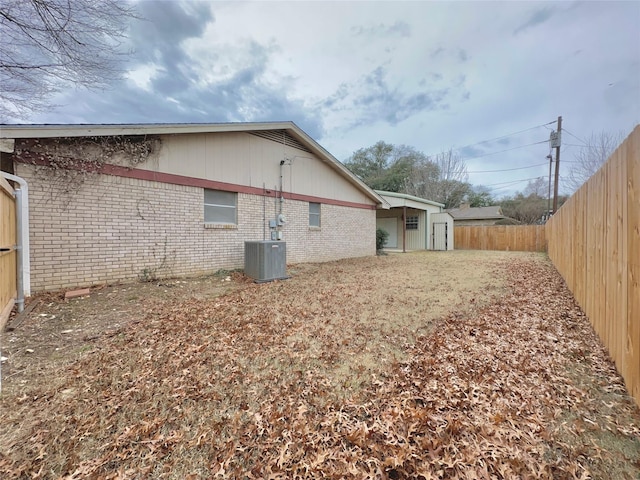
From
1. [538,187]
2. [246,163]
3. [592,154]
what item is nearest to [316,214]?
[246,163]

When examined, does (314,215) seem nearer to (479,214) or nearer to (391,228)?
(391,228)

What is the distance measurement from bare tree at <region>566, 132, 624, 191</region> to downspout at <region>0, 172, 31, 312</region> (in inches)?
1013

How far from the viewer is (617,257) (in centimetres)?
264

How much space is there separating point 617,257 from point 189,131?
340 inches

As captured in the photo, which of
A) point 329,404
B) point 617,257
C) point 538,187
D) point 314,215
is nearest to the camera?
point 329,404

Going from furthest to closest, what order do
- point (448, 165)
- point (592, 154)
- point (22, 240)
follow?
point (448, 165) < point (592, 154) < point (22, 240)

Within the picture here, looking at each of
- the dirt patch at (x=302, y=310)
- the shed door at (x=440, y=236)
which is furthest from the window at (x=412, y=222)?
the dirt patch at (x=302, y=310)

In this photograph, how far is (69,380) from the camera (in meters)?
2.61

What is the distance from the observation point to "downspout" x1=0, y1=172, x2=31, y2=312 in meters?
4.36

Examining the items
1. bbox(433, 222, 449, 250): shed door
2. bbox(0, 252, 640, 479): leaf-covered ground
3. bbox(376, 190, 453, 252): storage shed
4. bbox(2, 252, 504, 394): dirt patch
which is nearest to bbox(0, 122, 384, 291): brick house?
bbox(2, 252, 504, 394): dirt patch

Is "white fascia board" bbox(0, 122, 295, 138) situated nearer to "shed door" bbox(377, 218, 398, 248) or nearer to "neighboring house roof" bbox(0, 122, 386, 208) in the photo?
"neighboring house roof" bbox(0, 122, 386, 208)

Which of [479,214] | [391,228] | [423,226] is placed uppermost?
[479,214]

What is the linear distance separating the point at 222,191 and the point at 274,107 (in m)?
10.2

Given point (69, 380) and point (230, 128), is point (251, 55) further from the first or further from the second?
point (69, 380)
